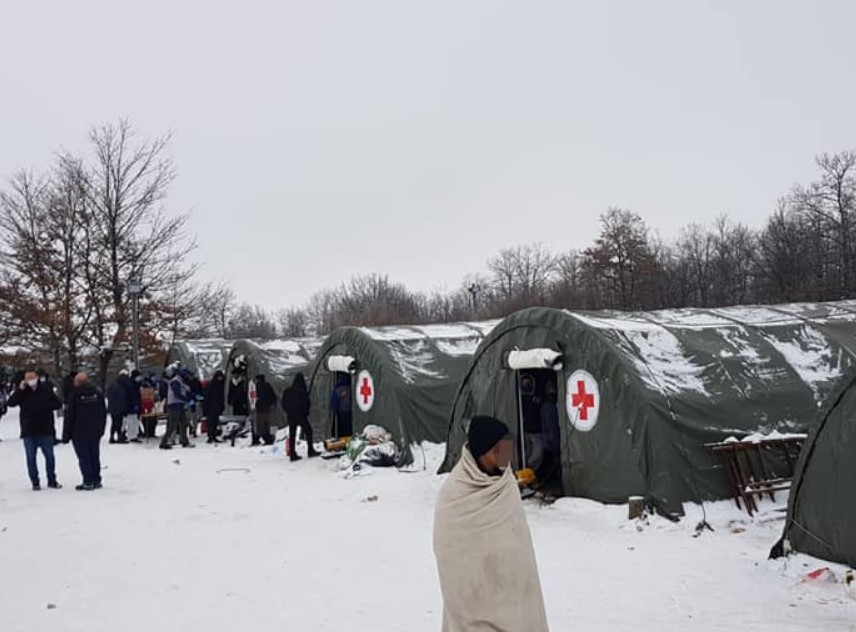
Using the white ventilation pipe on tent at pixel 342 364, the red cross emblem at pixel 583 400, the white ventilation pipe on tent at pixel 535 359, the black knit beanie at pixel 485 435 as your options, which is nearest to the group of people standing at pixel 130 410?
the white ventilation pipe on tent at pixel 342 364

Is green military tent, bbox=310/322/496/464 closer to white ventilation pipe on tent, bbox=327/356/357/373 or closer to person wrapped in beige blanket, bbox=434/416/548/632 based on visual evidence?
white ventilation pipe on tent, bbox=327/356/357/373

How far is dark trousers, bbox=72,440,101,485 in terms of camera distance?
1209cm

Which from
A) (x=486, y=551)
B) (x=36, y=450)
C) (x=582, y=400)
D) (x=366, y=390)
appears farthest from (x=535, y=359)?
(x=36, y=450)

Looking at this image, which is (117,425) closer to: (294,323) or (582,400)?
(582,400)

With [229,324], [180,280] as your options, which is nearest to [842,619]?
[180,280]

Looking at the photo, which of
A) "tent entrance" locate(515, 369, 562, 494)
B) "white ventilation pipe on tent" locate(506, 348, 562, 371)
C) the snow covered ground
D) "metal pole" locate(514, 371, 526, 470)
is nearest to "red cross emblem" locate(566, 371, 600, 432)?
"white ventilation pipe on tent" locate(506, 348, 562, 371)

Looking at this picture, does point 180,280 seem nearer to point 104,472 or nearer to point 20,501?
point 104,472

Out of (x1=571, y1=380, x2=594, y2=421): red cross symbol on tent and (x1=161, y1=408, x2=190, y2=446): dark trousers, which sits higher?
(x1=571, y1=380, x2=594, y2=421): red cross symbol on tent

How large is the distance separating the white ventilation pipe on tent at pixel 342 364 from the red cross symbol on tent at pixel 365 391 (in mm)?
239

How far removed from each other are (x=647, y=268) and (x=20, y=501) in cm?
4603

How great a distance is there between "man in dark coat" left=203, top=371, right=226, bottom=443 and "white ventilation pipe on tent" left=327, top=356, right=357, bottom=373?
384 cm

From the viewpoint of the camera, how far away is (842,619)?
5777 millimetres

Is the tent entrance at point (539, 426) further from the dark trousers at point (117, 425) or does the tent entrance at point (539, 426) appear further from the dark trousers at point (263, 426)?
the dark trousers at point (117, 425)

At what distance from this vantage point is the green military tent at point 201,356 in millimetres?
24188
